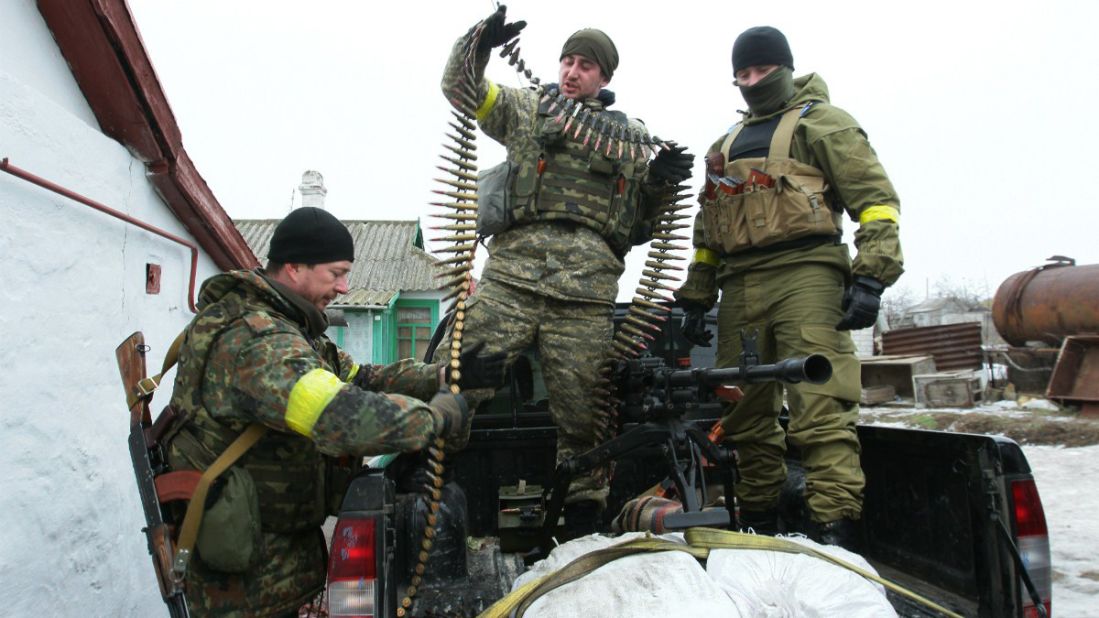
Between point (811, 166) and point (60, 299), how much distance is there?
3.65 meters

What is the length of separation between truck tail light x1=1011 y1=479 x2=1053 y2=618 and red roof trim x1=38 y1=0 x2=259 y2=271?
179 inches

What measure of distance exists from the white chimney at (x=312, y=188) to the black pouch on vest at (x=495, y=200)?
14894mm

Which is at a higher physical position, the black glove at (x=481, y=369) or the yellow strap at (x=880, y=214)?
the yellow strap at (x=880, y=214)

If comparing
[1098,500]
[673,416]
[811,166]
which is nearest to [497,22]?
[811,166]

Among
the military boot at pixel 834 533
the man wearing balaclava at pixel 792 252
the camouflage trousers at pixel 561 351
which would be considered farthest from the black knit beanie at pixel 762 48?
the military boot at pixel 834 533

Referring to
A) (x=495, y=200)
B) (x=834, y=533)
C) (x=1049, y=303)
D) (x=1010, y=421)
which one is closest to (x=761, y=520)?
(x=834, y=533)

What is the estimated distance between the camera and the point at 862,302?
2914mm

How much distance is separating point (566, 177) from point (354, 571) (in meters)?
2.13

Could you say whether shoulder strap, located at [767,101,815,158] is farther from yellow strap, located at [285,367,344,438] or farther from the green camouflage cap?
yellow strap, located at [285,367,344,438]

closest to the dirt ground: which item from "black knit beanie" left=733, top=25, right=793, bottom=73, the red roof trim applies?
"black knit beanie" left=733, top=25, right=793, bottom=73

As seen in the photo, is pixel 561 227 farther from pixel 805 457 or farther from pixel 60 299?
pixel 60 299

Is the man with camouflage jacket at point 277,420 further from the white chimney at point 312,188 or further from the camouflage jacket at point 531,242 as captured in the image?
the white chimney at point 312,188

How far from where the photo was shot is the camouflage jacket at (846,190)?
2.97 m

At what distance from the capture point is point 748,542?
6.56ft
